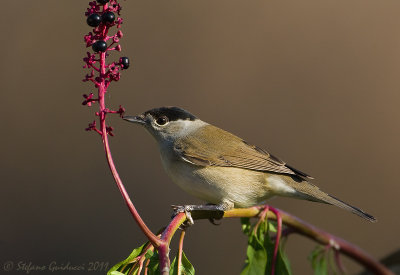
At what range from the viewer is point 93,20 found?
2.13 meters

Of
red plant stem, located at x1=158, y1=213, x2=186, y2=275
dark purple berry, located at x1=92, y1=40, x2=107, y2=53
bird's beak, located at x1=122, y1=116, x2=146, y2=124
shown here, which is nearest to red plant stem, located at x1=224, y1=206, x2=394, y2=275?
red plant stem, located at x1=158, y1=213, x2=186, y2=275

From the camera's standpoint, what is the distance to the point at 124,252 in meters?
5.62

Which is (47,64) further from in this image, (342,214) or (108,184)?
(342,214)

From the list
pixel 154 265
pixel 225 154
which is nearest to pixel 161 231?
pixel 154 265

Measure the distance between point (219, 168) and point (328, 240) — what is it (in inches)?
64.0

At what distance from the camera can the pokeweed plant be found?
2047mm

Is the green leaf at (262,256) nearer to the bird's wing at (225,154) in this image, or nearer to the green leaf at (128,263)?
the green leaf at (128,263)

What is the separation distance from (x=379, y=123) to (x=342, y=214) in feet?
3.46

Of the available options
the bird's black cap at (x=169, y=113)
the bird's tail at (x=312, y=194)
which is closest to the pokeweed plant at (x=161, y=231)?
the bird's tail at (x=312, y=194)

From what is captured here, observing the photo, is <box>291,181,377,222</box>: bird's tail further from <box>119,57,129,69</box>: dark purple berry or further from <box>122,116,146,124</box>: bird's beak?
<box>119,57,129,69</box>: dark purple berry

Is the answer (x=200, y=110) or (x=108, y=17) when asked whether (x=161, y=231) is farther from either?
(x=200, y=110)

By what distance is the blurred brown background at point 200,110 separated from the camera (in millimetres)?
5766

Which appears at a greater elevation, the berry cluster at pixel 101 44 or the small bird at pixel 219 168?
the berry cluster at pixel 101 44

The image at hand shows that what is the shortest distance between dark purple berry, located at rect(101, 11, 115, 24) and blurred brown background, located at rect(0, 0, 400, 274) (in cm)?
370
